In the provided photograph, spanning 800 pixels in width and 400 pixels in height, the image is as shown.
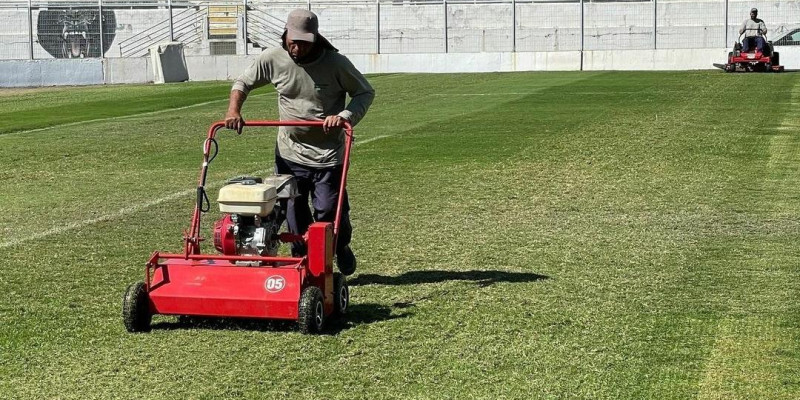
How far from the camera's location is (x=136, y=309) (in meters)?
6.82

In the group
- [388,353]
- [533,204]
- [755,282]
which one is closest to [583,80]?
[533,204]

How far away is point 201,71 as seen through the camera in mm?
40969

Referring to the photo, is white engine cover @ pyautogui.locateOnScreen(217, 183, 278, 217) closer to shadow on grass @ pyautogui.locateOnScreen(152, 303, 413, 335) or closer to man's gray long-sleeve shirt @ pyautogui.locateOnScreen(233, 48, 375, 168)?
shadow on grass @ pyautogui.locateOnScreen(152, 303, 413, 335)

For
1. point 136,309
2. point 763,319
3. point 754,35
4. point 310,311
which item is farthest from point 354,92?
point 754,35

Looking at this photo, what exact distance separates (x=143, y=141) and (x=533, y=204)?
25.8 feet

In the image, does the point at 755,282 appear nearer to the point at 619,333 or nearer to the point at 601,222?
the point at 619,333

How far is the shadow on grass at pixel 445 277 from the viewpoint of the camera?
329 inches

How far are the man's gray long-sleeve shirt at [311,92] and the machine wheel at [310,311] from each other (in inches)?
51.7

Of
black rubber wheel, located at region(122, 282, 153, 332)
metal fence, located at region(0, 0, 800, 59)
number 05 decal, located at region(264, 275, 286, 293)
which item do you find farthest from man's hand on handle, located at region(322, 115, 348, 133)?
metal fence, located at region(0, 0, 800, 59)

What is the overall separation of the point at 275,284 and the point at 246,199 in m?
0.47

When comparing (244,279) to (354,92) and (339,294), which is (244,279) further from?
(354,92)

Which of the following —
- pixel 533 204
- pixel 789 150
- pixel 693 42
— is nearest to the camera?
pixel 533 204

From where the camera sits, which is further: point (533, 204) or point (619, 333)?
point (533, 204)

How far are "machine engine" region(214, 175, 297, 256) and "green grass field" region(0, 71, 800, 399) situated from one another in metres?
0.42
